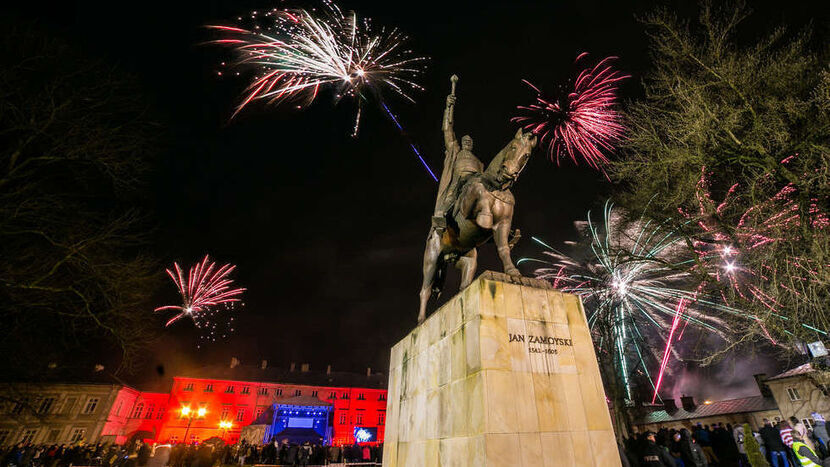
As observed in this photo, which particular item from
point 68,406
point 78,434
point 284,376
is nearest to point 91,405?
point 68,406

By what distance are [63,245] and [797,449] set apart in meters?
21.1

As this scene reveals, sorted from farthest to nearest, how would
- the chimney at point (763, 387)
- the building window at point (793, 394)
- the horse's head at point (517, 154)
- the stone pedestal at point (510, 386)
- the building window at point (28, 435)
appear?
the building window at point (28, 435) < the chimney at point (763, 387) < the building window at point (793, 394) < the horse's head at point (517, 154) < the stone pedestal at point (510, 386)

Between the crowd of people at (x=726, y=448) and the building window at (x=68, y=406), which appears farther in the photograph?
the building window at (x=68, y=406)

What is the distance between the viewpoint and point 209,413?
54.6 m

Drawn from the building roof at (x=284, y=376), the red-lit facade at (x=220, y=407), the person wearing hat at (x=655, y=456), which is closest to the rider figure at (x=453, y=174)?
the person wearing hat at (x=655, y=456)

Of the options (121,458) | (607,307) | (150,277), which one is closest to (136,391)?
(121,458)

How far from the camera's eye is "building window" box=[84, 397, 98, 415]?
4422 centimetres

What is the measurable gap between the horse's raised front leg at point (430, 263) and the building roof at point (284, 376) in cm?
6237

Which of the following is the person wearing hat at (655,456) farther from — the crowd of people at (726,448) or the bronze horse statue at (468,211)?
the bronze horse statue at (468,211)

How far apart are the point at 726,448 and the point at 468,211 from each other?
16165mm

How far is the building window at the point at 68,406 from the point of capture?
43250 mm

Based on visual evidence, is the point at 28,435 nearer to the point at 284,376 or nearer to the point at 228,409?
the point at 228,409

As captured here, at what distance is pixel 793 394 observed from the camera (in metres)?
33.0

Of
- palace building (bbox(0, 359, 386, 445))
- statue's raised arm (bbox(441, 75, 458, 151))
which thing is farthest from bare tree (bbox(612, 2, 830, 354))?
palace building (bbox(0, 359, 386, 445))
